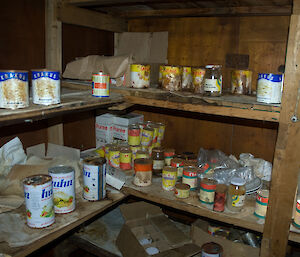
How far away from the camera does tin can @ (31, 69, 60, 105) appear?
983 mm

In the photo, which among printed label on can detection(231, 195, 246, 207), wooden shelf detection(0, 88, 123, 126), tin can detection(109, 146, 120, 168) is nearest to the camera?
wooden shelf detection(0, 88, 123, 126)

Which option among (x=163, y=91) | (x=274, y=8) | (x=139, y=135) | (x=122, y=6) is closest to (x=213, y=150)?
(x=139, y=135)

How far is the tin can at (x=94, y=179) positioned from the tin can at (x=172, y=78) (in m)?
0.45

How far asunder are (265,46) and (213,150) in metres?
0.62

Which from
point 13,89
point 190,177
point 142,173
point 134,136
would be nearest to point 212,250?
point 190,177

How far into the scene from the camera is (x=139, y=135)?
156 cm

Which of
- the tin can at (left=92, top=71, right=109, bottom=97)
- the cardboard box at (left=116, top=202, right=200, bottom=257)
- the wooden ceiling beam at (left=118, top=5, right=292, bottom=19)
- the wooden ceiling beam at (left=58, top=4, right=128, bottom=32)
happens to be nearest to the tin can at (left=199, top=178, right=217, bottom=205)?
the cardboard box at (left=116, top=202, right=200, bottom=257)

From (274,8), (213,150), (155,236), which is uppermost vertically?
(274,8)

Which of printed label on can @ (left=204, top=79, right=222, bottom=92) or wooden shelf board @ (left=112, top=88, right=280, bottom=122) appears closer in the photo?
wooden shelf board @ (left=112, top=88, right=280, bottom=122)

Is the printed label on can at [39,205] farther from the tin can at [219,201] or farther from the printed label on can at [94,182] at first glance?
the tin can at [219,201]

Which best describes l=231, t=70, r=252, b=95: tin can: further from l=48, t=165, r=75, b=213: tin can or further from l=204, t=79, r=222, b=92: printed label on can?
l=48, t=165, r=75, b=213: tin can

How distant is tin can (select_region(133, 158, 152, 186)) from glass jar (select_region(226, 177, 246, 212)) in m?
0.37

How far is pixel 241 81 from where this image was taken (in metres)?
1.30

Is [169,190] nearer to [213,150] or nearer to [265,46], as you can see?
[213,150]
